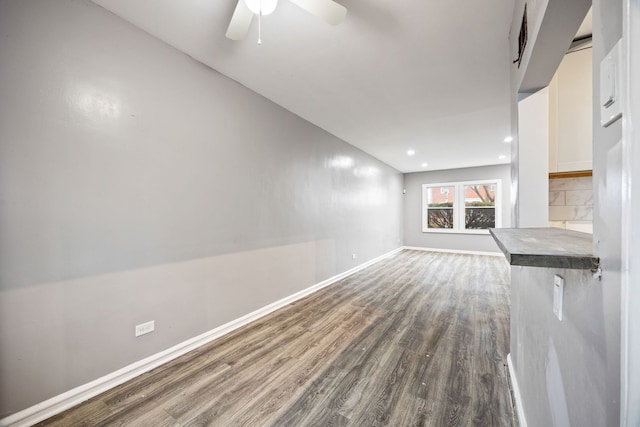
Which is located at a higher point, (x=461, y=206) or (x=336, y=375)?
(x=461, y=206)

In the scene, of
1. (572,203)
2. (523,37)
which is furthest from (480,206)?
(523,37)

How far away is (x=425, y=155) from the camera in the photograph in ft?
19.0

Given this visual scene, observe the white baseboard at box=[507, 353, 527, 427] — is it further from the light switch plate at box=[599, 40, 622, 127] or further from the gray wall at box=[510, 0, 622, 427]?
the light switch plate at box=[599, 40, 622, 127]

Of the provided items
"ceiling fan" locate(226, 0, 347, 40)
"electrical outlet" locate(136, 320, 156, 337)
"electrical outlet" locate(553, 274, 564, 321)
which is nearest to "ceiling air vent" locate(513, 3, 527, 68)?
"ceiling fan" locate(226, 0, 347, 40)

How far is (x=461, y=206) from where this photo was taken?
7.24 m

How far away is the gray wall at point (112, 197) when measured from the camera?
1.44 metres

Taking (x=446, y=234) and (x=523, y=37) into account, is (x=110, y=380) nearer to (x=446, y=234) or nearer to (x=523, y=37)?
(x=523, y=37)

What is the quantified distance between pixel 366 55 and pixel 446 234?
21.6ft

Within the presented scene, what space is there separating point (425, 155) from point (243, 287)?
501 centimetres

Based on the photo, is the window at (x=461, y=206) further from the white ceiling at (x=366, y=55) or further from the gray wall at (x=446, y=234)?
the white ceiling at (x=366, y=55)

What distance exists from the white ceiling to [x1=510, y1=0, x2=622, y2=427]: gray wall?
3.58ft

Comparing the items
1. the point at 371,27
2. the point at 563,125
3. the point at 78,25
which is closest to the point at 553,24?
the point at 563,125

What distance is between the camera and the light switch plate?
45cm

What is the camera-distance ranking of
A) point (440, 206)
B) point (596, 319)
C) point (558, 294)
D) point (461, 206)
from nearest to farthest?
point (596, 319) → point (558, 294) → point (461, 206) → point (440, 206)
